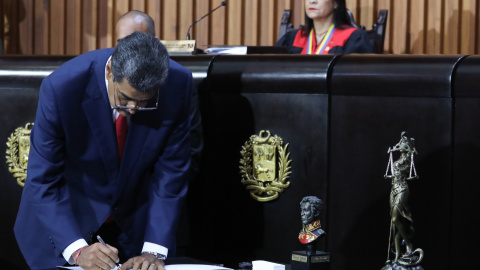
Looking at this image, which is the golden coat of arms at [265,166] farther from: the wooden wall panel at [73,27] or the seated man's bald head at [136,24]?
the wooden wall panel at [73,27]

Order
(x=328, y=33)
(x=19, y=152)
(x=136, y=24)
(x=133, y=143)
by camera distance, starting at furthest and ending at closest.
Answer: (x=328, y=33) → (x=136, y=24) → (x=19, y=152) → (x=133, y=143)

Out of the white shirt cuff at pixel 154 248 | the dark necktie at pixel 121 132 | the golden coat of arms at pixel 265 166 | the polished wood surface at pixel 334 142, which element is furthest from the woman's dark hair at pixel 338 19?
the white shirt cuff at pixel 154 248

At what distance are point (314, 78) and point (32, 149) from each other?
3.23 feet

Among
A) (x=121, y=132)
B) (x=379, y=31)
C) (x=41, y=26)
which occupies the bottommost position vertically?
(x=121, y=132)

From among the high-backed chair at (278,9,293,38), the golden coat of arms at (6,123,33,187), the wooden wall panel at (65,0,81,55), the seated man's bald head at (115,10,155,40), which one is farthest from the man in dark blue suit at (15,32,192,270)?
the wooden wall panel at (65,0,81,55)

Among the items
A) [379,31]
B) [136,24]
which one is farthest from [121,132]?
[379,31]

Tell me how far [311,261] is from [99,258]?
59 centimetres

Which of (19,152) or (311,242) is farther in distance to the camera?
(19,152)

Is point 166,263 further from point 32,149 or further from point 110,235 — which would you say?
point 32,149

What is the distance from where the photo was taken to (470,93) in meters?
2.60

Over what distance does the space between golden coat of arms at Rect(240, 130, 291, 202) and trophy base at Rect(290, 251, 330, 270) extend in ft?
2.34

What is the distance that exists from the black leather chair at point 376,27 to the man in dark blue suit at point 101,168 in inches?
107

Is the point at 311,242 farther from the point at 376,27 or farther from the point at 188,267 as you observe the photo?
the point at 376,27

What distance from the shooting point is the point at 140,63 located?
2.24m
